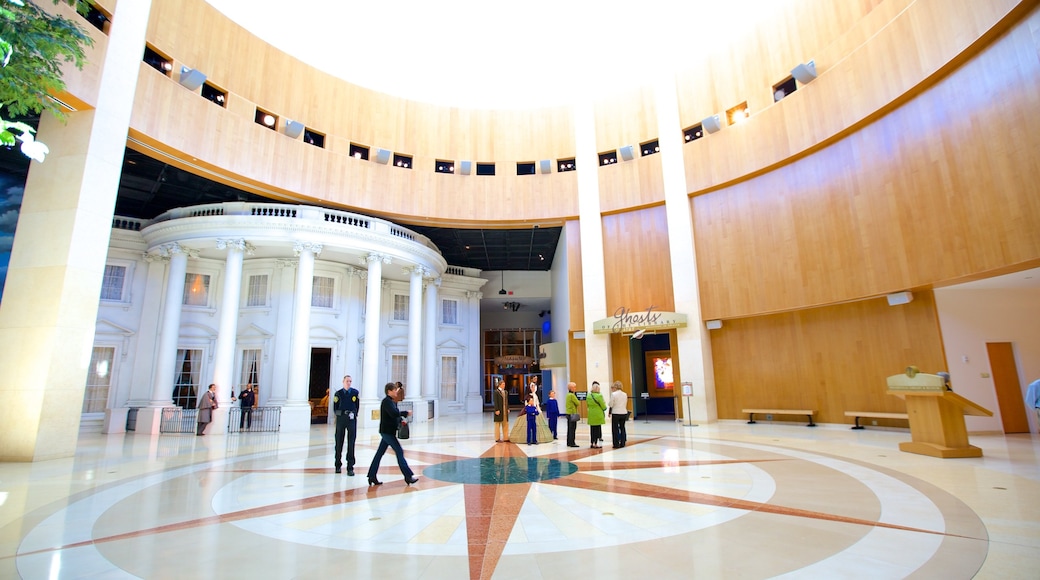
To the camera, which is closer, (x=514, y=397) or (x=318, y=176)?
(x=318, y=176)

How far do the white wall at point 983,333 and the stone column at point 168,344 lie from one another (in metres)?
22.0

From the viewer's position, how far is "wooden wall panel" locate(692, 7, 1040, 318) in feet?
29.9

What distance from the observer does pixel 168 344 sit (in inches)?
602

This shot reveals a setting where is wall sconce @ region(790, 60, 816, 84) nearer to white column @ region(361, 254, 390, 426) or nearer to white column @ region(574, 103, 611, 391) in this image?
white column @ region(574, 103, 611, 391)

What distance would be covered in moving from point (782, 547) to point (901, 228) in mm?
11171

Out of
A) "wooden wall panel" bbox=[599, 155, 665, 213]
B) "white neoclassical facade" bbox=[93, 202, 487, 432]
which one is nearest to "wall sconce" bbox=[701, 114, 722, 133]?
"wooden wall panel" bbox=[599, 155, 665, 213]

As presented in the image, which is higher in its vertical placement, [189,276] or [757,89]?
[757,89]

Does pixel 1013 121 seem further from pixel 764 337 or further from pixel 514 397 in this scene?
pixel 514 397

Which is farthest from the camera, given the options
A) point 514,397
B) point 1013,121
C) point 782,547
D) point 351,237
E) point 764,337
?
point 514,397

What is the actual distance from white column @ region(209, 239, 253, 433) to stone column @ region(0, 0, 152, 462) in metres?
4.90

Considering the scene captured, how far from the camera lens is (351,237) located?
16953mm

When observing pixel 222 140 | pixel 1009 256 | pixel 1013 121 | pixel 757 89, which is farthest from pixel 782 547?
pixel 222 140

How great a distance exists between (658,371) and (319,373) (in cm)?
1606

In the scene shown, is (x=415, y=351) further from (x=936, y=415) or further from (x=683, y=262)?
(x=936, y=415)
